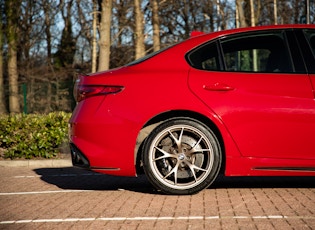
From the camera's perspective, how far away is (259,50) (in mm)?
7082

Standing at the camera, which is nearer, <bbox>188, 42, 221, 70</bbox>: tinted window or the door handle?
the door handle

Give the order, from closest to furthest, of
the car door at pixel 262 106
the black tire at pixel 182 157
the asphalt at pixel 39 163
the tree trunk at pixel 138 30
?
the car door at pixel 262 106
the black tire at pixel 182 157
the asphalt at pixel 39 163
the tree trunk at pixel 138 30

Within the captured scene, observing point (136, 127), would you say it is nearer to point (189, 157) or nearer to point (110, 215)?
point (189, 157)

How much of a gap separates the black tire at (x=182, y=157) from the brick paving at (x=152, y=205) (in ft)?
0.47

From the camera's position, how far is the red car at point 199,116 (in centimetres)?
658

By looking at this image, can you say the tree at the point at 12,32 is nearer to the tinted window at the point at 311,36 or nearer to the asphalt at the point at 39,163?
the asphalt at the point at 39,163

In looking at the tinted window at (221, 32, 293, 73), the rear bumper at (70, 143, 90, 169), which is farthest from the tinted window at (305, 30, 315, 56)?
the rear bumper at (70, 143, 90, 169)

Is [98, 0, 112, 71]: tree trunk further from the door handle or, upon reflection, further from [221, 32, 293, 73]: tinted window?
the door handle

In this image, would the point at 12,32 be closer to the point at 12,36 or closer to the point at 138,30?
the point at 12,36

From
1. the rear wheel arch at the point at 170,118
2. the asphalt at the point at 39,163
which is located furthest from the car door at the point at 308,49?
the asphalt at the point at 39,163

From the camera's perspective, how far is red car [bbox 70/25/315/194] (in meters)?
6.58

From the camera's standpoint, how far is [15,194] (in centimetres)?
754

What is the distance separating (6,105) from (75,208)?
1908cm

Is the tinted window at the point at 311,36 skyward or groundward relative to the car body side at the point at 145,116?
skyward
